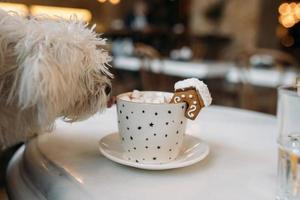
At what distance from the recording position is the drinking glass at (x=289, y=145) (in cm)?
42

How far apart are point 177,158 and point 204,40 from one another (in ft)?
14.2

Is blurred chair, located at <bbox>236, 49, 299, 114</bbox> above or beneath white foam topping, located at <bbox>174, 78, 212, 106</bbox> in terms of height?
beneath

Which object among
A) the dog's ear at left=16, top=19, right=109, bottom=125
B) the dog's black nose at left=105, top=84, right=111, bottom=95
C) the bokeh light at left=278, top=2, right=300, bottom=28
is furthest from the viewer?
the bokeh light at left=278, top=2, right=300, bottom=28

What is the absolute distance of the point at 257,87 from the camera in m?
2.33

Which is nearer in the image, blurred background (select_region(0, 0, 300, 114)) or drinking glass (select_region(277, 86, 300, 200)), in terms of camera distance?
drinking glass (select_region(277, 86, 300, 200))

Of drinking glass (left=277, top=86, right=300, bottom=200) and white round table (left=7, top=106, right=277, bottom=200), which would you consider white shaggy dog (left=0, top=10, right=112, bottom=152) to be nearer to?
white round table (left=7, top=106, right=277, bottom=200)

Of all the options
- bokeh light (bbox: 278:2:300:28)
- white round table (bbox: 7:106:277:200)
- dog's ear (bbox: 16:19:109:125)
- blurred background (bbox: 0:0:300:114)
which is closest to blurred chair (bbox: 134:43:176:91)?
blurred background (bbox: 0:0:300:114)

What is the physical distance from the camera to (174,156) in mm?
479

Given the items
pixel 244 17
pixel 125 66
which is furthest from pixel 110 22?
pixel 125 66

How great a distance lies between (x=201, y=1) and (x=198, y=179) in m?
4.75

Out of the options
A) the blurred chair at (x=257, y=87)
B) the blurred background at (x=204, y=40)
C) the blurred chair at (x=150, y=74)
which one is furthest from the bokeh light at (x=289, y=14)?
the blurred chair at (x=150, y=74)

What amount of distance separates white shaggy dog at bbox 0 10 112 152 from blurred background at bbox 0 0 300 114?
153 cm

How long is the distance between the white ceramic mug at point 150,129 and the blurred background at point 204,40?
151 cm

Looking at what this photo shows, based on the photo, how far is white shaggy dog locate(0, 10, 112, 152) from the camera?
38 centimetres
